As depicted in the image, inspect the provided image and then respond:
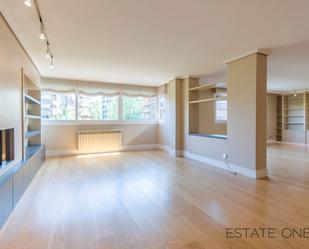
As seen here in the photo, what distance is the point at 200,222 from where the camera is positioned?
2.15 m

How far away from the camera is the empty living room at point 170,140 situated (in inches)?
80.6

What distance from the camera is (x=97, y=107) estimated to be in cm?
652

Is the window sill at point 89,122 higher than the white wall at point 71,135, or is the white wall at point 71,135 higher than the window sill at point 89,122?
the window sill at point 89,122

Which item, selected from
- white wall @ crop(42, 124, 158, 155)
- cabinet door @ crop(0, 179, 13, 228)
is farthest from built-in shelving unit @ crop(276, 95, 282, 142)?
cabinet door @ crop(0, 179, 13, 228)

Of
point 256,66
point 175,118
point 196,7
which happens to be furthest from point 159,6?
point 175,118

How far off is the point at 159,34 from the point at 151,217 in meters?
2.48

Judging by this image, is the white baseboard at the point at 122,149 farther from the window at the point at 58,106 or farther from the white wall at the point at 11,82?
the white wall at the point at 11,82

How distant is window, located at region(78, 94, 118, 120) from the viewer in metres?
6.31

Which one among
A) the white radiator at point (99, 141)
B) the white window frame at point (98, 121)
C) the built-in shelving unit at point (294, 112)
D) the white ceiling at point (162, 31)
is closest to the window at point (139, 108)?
the white window frame at point (98, 121)

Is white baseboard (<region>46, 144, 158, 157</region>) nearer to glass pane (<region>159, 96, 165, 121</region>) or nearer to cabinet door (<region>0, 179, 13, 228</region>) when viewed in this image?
glass pane (<region>159, 96, 165, 121</region>)

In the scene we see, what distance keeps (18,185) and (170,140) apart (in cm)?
431

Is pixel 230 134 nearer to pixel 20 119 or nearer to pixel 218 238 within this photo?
pixel 218 238

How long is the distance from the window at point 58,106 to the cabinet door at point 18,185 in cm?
336

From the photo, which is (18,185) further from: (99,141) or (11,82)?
(99,141)
